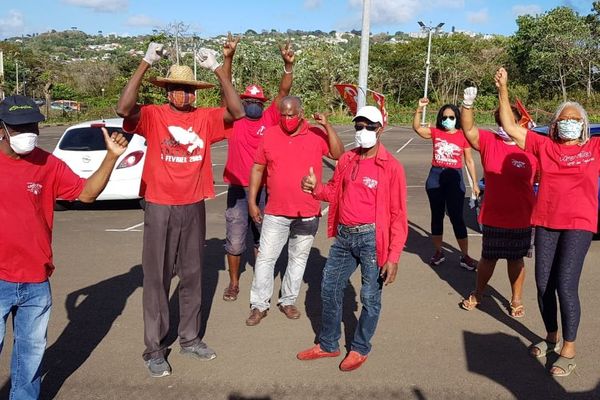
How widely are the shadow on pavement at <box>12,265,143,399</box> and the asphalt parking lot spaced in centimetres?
1

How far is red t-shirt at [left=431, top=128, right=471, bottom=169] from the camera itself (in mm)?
7492

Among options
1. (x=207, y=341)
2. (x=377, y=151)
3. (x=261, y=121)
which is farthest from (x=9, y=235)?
(x=261, y=121)

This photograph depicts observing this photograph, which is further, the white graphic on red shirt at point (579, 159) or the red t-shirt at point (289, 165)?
the red t-shirt at point (289, 165)

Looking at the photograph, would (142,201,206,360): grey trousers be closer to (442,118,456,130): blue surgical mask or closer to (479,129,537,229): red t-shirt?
(479,129,537,229): red t-shirt

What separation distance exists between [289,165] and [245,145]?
1049 mm

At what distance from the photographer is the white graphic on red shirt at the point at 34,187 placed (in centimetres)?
354

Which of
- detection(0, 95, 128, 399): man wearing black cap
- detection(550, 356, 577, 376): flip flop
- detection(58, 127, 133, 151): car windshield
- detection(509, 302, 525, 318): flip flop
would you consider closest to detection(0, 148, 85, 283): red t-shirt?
detection(0, 95, 128, 399): man wearing black cap

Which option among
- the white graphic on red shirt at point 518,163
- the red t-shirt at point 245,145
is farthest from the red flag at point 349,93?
the white graphic on red shirt at point 518,163

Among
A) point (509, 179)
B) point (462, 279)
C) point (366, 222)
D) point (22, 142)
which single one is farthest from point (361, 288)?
point (462, 279)

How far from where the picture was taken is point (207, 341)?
520 centimetres

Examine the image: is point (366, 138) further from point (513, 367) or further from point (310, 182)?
point (513, 367)

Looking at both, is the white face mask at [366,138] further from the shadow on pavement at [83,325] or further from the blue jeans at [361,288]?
the shadow on pavement at [83,325]

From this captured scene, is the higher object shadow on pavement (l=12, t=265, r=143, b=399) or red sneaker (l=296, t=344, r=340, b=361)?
red sneaker (l=296, t=344, r=340, b=361)

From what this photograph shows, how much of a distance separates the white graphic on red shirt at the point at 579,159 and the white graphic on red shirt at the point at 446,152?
2900 mm
